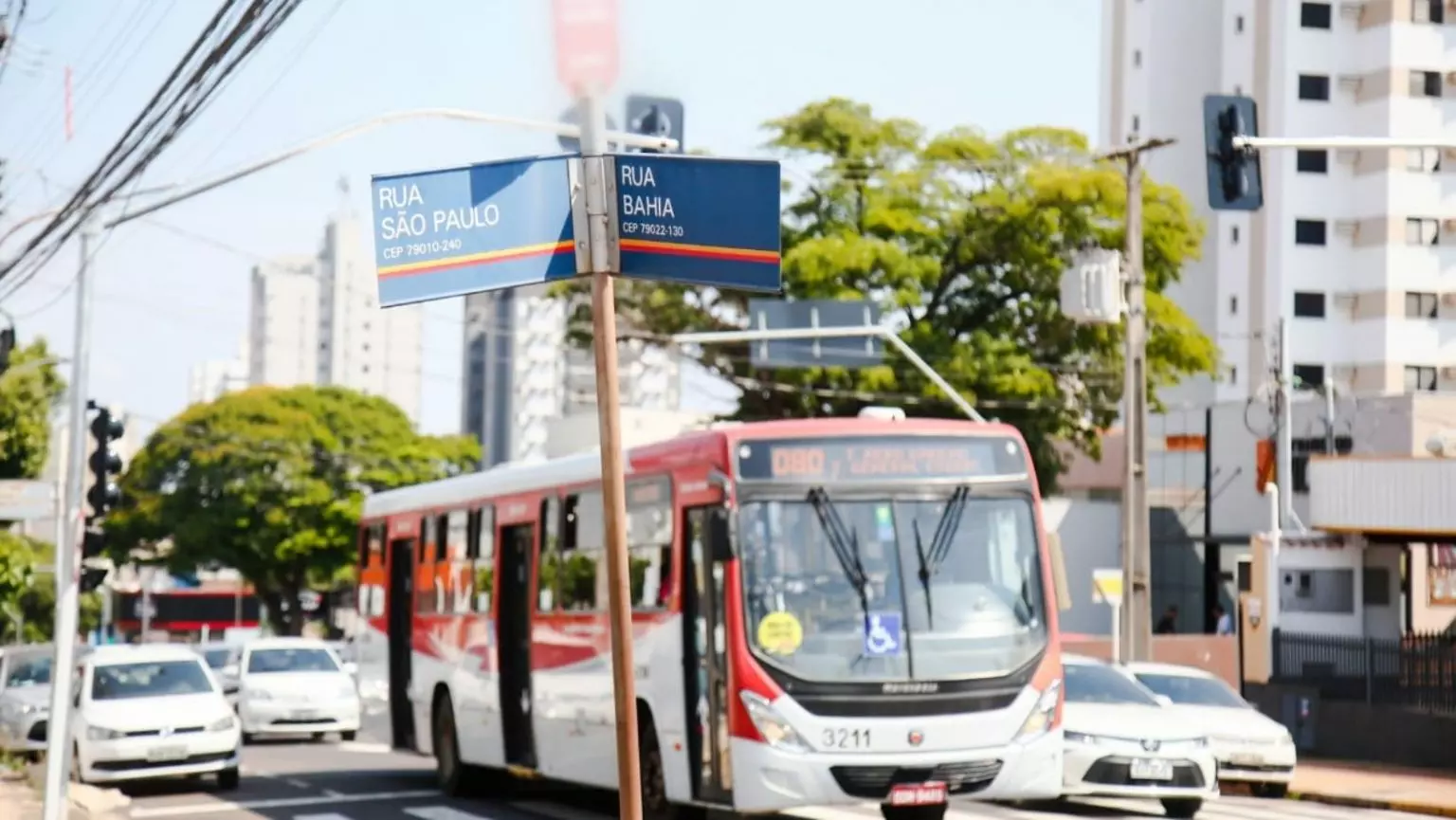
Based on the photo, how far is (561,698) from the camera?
2003 cm

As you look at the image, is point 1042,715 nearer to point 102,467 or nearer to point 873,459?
point 873,459

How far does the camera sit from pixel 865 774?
16016mm

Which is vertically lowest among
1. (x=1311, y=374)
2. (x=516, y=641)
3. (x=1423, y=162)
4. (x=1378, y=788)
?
(x=1378, y=788)

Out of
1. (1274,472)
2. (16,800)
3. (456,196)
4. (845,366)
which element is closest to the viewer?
(456,196)

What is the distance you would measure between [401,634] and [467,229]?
57.8 ft

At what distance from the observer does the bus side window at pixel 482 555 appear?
22125mm

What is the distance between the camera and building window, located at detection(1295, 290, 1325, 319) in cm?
6988

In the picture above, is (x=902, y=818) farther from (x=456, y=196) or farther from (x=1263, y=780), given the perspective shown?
(x=456, y=196)

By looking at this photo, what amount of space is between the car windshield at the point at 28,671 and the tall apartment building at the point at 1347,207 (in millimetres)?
43079

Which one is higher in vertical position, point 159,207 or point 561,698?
point 159,207

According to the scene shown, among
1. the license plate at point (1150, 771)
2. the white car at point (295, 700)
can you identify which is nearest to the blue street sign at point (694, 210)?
the license plate at point (1150, 771)

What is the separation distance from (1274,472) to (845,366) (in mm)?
11473

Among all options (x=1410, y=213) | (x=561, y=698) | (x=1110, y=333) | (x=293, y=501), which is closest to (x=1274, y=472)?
(x=1110, y=333)

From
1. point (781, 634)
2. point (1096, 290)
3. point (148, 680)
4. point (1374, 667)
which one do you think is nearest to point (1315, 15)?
point (1374, 667)
